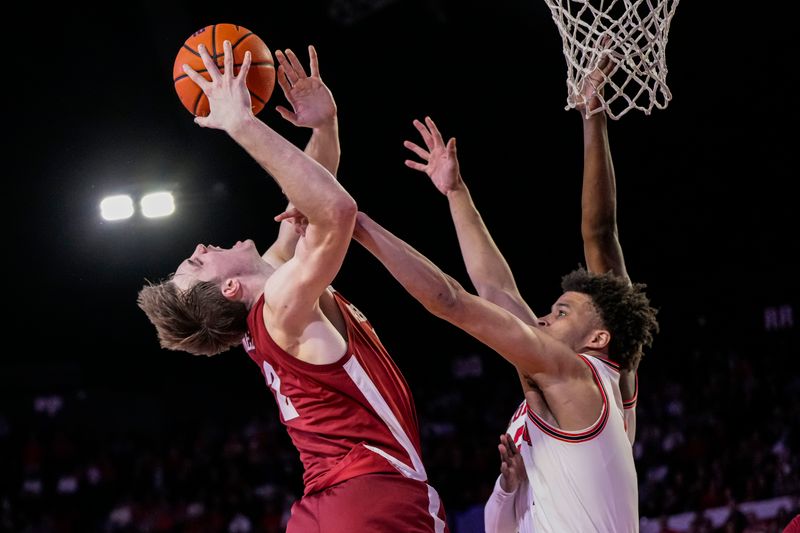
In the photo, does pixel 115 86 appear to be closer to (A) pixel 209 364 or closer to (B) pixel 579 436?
(A) pixel 209 364

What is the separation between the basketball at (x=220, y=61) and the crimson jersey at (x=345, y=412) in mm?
886

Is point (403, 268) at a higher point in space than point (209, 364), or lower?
higher

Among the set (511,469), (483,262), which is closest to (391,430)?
(511,469)

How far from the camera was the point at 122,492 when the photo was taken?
11141 millimetres

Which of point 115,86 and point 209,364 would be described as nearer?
point 115,86

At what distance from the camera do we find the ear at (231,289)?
3004 mm

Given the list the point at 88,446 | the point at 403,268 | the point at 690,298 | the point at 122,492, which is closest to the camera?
the point at 403,268

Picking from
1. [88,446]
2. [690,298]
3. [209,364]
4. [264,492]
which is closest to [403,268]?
[264,492]

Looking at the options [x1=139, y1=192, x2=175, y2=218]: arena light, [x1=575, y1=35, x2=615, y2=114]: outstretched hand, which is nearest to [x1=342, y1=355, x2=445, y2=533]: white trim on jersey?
[x1=575, y1=35, x2=615, y2=114]: outstretched hand

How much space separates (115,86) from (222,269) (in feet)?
26.5

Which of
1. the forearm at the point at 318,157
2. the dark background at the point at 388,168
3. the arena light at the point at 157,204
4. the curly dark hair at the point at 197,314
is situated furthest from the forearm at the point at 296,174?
the dark background at the point at 388,168

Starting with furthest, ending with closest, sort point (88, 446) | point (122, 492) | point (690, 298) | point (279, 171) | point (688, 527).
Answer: point (690, 298)
point (88, 446)
point (122, 492)
point (688, 527)
point (279, 171)

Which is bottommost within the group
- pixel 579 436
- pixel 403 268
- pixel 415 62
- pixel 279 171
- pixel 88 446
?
pixel 88 446

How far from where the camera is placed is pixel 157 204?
9.96 meters
